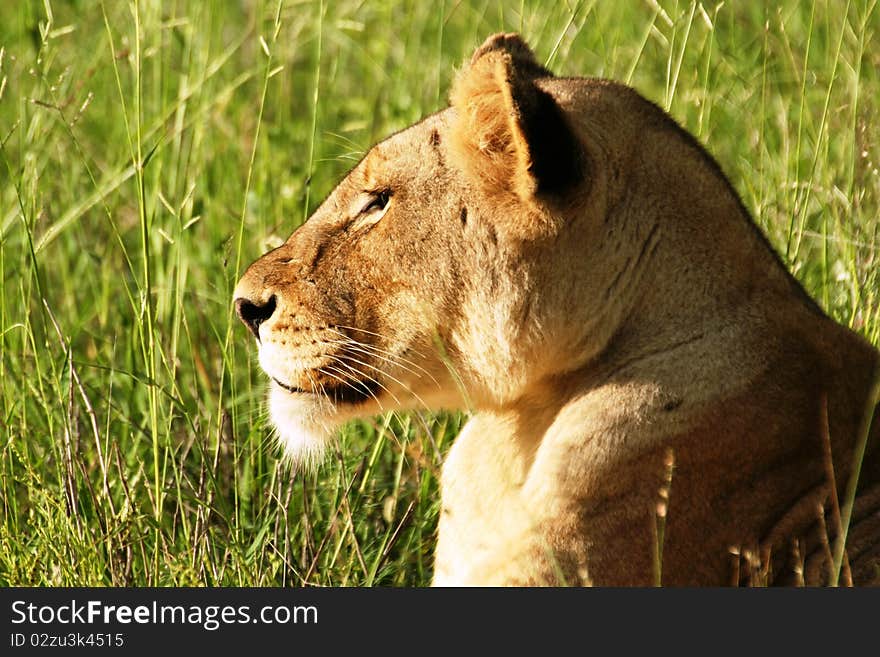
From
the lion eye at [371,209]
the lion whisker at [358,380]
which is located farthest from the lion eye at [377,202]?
the lion whisker at [358,380]

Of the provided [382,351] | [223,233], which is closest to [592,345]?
[382,351]

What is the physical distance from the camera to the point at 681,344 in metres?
2.95

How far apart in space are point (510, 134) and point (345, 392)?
70 centimetres

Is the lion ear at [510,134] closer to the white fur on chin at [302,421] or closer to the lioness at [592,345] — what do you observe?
the lioness at [592,345]

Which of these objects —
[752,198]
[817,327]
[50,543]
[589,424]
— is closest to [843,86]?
[752,198]

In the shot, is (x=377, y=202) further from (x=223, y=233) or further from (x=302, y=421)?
(x=223, y=233)

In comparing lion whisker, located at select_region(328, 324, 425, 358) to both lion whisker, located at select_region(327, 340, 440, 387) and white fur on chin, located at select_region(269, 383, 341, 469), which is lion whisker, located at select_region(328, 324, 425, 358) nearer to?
lion whisker, located at select_region(327, 340, 440, 387)

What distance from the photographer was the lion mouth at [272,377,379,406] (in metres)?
3.18

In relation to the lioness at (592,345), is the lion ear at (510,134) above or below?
above

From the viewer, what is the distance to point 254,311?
10.6ft

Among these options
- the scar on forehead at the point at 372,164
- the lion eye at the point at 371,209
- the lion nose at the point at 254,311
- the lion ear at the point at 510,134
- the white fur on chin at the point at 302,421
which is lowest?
the white fur on chin at the point at 302,421

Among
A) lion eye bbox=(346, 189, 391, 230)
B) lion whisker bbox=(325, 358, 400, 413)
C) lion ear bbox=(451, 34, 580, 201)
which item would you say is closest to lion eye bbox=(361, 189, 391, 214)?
lion eye bbox=(346, 189, 391, 230)

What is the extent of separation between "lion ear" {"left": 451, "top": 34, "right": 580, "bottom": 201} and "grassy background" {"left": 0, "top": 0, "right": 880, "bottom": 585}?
0.61m

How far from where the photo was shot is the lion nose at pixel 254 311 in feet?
10.5
